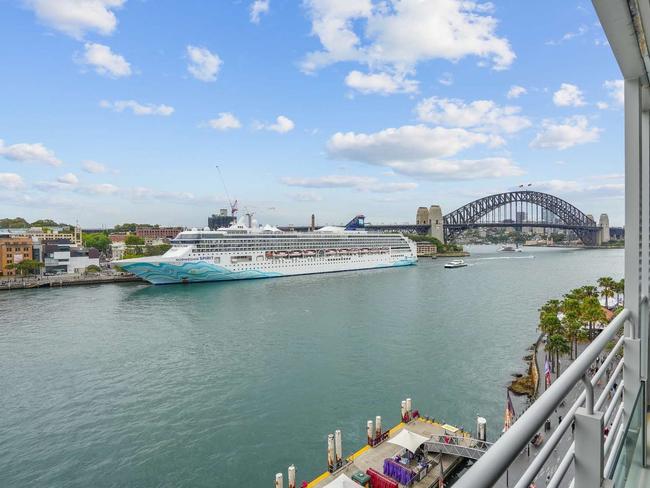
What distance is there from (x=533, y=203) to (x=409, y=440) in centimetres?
9129

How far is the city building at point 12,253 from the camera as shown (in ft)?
120

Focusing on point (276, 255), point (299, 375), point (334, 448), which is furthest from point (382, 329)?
point (276, 255)

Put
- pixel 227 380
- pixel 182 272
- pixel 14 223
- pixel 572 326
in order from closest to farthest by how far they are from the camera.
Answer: pixel 227 380
pixel 572 326
pixel 182 272
pixel 14 223

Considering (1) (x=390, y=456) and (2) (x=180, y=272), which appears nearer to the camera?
(1) (x=390, y=456)

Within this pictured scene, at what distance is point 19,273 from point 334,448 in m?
39.1

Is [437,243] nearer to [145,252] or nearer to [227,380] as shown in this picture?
[145,252]

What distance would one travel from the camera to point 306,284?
98.9 ft

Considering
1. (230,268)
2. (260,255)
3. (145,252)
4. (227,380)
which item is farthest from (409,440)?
(145,252)

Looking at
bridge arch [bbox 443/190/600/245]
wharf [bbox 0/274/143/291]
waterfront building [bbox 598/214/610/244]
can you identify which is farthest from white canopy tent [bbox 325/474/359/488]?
waterfront building [bbox 598/214/610/244]

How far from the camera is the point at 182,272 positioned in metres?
29.3

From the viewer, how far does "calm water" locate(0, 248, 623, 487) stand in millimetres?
7500

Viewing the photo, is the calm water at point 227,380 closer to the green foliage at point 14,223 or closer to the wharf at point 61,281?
the wharf at point 61,281

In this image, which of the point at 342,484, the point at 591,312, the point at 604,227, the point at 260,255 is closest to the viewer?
the point at 342,484

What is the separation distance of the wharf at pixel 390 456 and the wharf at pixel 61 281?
31.5 m
